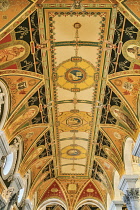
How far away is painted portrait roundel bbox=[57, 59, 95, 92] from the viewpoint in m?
8.62

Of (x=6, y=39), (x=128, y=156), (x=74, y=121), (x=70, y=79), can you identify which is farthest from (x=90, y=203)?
(x=6, y=39)

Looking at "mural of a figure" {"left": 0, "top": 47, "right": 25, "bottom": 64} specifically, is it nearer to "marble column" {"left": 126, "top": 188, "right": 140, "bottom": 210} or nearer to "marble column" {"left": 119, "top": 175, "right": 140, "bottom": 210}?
"marble column" {"left": 119, "top": 175, "right": 140, "bottom": 210}

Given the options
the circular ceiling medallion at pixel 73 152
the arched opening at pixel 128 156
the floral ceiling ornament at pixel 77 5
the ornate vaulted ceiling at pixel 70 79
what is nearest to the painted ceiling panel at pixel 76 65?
the ornate vaulted ceiling at pixel 70 79

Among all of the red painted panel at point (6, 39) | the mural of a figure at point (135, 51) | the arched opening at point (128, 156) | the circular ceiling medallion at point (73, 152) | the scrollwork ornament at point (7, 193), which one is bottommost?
the scrollwork ornament at point (7, 193)

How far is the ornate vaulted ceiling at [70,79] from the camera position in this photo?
22.2 feet

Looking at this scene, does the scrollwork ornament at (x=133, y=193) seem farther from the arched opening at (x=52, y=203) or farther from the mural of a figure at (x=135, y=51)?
the arched opening at (x=52, y=203)

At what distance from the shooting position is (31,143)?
1207 cm

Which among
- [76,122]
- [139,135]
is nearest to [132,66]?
[139,135]

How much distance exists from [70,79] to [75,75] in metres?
0.32

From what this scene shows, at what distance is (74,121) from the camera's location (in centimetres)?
1203

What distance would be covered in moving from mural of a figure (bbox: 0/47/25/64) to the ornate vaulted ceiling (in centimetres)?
2

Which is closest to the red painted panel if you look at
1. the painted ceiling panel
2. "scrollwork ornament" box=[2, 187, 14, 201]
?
the painted ceiling panel

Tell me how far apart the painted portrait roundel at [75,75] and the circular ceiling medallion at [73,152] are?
559 cm

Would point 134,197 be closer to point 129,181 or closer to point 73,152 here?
point 129,181
